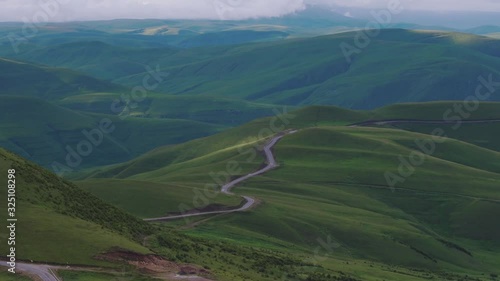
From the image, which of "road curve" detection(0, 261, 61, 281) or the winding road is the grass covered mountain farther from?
"road curve" detection(0, 261, 61, 281)

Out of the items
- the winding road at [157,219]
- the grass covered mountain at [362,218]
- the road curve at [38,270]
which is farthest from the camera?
the grass covered mountain at [362,218]

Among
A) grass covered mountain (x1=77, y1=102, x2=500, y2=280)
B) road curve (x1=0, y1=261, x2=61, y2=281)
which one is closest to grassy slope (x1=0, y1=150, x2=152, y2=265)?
road curve (x1=0, y1=261, x2=61, y2=281)

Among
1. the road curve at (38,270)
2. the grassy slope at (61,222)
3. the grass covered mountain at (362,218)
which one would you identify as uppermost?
the grassy slope at (61,222)

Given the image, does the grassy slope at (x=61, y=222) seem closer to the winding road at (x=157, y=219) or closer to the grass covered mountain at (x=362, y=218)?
the winding road at (x=157, y=219)

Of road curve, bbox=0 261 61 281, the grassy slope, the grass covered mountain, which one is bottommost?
the grass covered mountain

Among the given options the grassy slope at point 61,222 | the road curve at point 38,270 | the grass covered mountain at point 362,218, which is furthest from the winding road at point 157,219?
the grass covered mountain at point 362,218

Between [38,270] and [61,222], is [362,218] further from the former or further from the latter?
[38,270]
